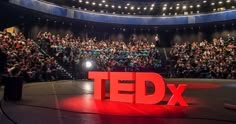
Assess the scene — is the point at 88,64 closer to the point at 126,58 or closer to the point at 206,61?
the point at 126,58

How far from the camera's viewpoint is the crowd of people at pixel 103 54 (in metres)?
23.3

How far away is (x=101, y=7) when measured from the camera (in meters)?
34.5

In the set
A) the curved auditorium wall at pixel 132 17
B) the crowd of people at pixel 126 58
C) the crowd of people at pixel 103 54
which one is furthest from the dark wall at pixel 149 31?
the crowd of people at pixel 103 54

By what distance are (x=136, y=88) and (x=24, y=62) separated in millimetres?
9533

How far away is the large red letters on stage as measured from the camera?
8758 millimetres

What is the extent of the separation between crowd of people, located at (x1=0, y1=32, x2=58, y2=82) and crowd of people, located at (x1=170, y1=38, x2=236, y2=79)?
41.8 feet

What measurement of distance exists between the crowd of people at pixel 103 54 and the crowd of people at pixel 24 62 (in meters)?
2.73

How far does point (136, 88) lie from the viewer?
912 cm

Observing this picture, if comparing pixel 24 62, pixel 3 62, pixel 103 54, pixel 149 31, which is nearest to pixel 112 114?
pixel 3 62

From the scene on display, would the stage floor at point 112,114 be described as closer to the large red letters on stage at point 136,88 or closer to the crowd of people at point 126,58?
the large red letters on stage at point 136,88

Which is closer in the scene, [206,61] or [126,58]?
[126,58]

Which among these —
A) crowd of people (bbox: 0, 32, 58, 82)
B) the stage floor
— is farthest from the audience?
the stage floor

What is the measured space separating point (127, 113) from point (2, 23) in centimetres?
1909

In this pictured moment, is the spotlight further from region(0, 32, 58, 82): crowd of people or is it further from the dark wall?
the dark wall
